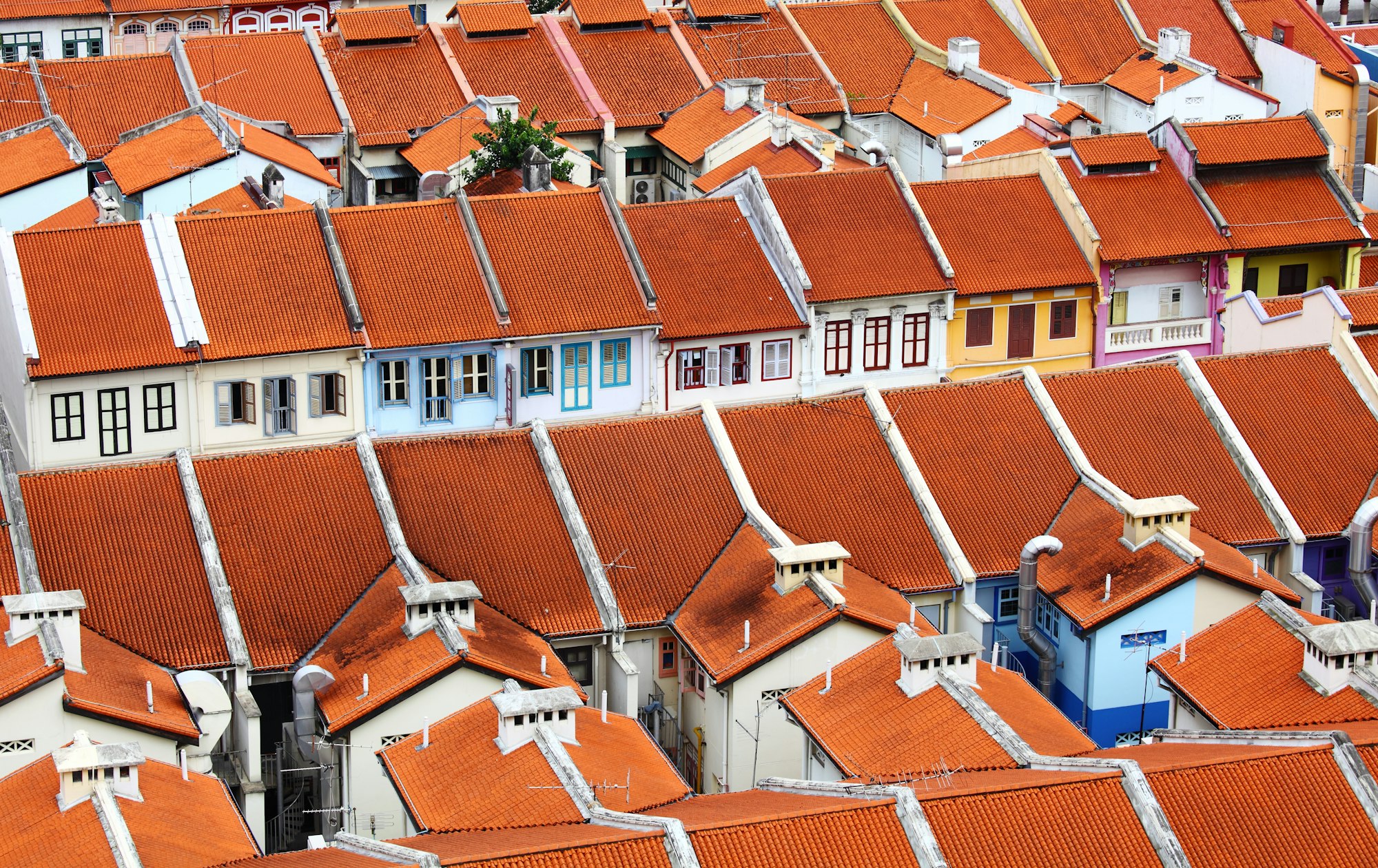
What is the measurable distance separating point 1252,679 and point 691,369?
96.3 ft

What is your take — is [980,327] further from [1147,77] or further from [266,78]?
[266,78]

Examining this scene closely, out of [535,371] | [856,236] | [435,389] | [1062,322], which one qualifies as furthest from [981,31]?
[435,389]

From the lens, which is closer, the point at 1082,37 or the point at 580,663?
the point at 580,663

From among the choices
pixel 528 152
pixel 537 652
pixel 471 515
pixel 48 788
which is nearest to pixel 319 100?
pixel 528 152

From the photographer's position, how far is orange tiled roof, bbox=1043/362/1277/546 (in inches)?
2901

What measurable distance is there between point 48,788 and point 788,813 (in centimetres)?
1797

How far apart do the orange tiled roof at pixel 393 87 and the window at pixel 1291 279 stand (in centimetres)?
3807

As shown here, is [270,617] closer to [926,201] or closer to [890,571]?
[890,571]

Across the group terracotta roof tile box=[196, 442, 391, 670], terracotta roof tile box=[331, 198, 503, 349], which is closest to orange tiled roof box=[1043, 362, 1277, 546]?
terracotta roof tile box=[331, 198, 503, 349]

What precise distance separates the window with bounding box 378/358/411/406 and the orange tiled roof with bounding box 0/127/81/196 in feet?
68.4

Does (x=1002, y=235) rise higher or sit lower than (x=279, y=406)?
higher

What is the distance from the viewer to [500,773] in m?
56.8

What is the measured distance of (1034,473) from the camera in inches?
2918

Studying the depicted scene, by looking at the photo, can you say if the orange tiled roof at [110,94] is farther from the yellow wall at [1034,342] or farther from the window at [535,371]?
the yellow wall at [1034,342]
